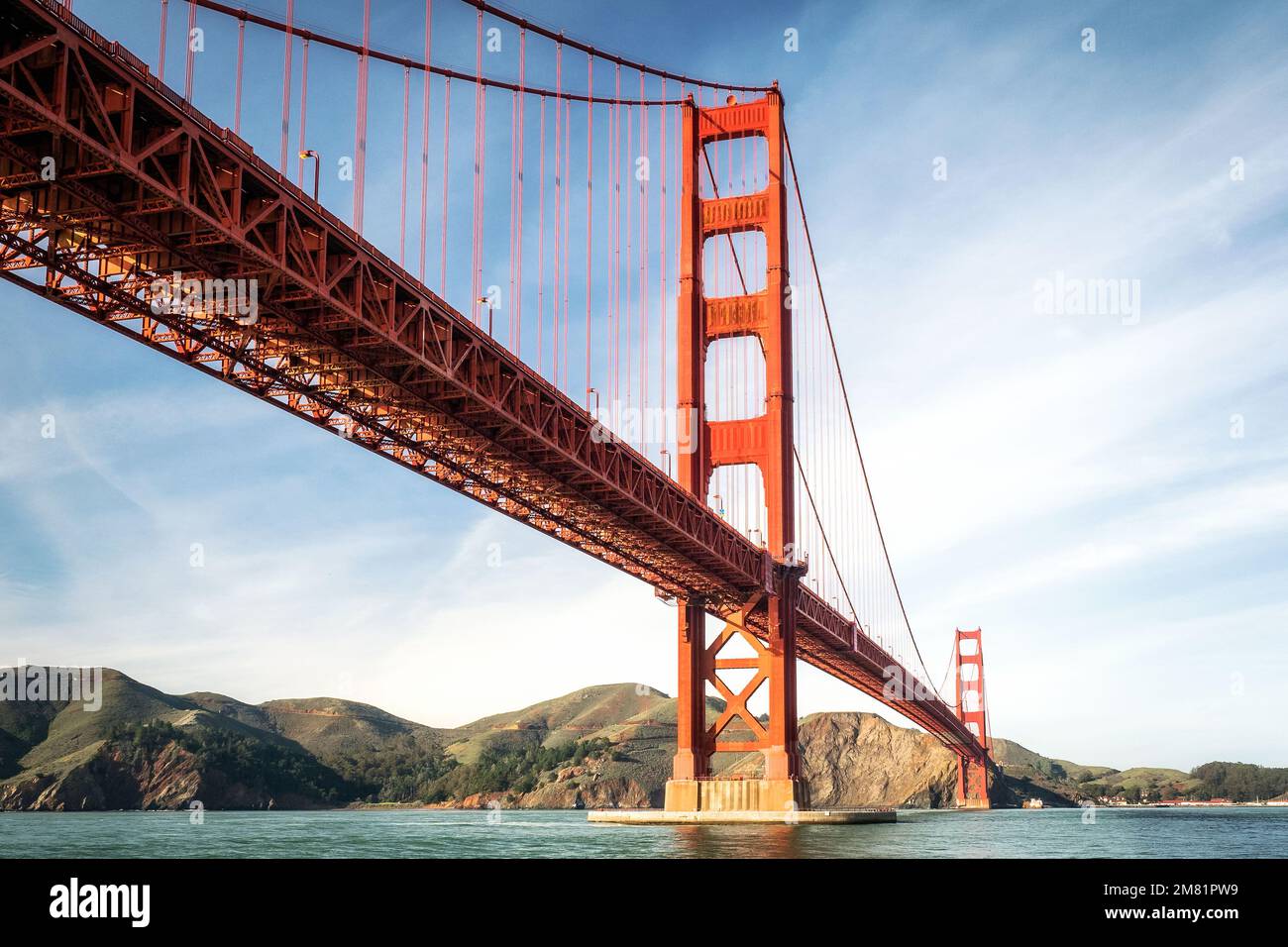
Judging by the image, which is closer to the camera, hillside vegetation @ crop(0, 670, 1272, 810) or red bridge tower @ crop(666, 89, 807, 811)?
red bridge tower @ crop(666, 89, 807, 811)

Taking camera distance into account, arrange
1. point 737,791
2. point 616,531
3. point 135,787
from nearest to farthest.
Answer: point 616,531 < point 737,791 < point 135,787

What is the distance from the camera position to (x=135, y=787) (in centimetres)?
14150

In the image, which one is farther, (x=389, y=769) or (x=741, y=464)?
(x=389, y=769)

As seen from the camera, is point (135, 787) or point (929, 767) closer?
point (135, 787)

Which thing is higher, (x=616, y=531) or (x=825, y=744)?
(x=616, y=531)

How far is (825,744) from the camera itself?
170 meters

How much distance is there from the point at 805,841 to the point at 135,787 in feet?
405

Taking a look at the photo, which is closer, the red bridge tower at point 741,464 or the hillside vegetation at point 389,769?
the red bridge tower at point 741,464
